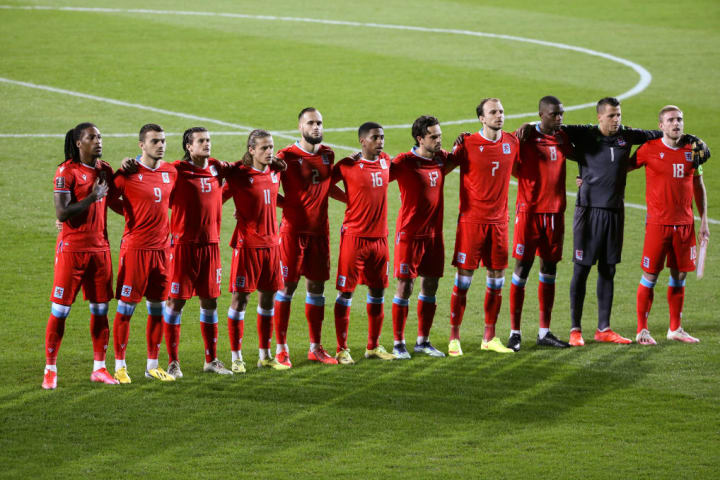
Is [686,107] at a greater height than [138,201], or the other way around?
[686,107]

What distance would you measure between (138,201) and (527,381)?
330 cm

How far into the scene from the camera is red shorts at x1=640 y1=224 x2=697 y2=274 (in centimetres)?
1031

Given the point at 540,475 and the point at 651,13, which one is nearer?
the point at 540,475

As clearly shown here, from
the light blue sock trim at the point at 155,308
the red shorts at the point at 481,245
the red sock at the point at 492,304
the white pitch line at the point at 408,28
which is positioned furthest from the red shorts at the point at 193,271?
the white pitch line at the point at 408,28

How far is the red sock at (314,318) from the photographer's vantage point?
31.3ft

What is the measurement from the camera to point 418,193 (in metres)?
9.57

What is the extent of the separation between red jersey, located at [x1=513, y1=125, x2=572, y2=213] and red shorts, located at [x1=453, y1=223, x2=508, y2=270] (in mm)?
399

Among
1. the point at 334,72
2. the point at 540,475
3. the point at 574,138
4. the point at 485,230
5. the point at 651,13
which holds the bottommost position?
the point at 540,475

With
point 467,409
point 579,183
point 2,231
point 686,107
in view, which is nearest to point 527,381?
point 467,409

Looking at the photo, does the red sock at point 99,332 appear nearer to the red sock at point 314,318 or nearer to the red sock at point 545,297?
the red sock at point 314,318

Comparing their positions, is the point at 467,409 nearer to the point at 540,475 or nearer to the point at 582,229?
the point at 540,475

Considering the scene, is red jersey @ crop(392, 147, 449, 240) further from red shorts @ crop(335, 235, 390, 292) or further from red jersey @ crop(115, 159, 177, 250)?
red jersey @ crop(115, 159, 177, 250)

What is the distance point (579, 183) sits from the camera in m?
10.3

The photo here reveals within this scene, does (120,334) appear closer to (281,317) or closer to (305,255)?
(281,317)
